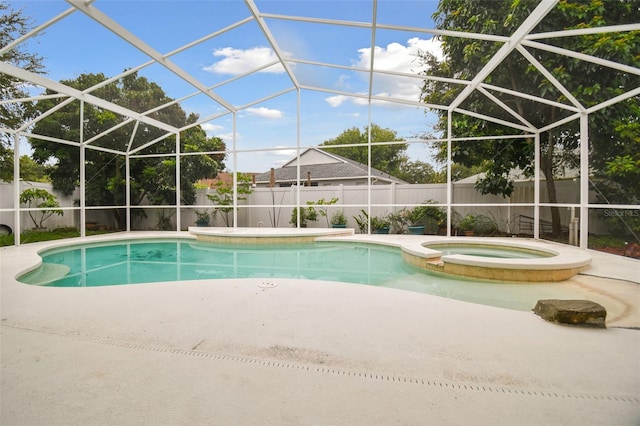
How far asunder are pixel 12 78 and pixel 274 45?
6.52 meters

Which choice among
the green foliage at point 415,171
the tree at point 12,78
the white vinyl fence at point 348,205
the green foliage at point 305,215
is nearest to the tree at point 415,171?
the green foliage at point 415,171

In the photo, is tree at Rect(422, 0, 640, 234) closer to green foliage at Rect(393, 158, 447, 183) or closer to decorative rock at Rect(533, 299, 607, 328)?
decorative rock at Rect(533, 299, 607, 328)

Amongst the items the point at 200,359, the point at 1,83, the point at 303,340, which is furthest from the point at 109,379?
the point at 1,83

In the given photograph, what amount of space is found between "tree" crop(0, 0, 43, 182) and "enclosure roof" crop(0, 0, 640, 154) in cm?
75

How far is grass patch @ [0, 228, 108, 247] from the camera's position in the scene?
8938mm

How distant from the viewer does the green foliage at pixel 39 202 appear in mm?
9606

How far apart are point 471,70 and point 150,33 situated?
23.0ft

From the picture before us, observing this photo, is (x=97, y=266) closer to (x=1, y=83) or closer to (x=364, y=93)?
(x=1, y=83)

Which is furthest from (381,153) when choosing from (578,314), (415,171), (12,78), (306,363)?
(306,363)

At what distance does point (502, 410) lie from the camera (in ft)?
5.16

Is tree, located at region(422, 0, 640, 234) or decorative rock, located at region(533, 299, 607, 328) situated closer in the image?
decorative rock, located at region(533, 299, 607, 328)

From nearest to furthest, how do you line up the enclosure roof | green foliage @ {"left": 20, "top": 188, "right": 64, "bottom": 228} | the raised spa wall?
the raised spa wall, the enclosure roof, green foliage @ {"left": 20, "top": 188, "right": 64, "bottom": 228}

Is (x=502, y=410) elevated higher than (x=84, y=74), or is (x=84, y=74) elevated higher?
(x=84, y=74)

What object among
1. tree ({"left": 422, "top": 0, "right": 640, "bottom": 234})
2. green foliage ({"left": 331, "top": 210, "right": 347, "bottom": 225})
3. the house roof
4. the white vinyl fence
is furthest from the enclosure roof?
the house roof
